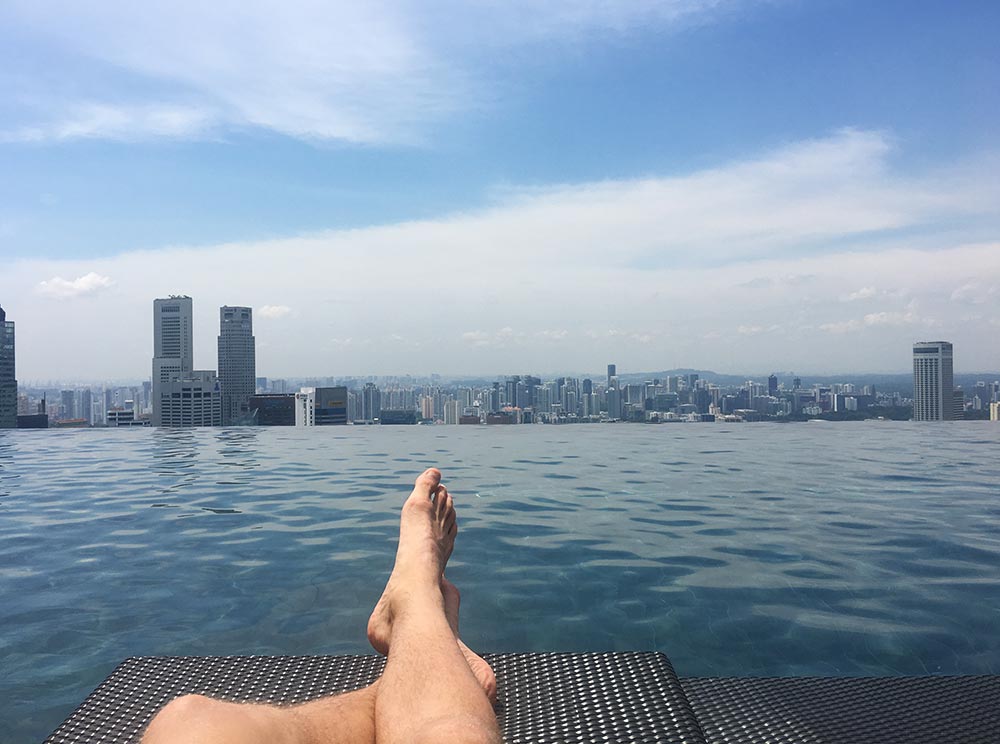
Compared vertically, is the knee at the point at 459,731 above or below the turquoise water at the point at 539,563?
above

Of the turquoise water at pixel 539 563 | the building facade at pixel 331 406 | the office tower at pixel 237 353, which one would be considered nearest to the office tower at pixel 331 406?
the building facade at pixel 331 406

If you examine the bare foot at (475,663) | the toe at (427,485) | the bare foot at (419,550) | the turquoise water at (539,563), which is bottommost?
the turquoise water at (539,563)

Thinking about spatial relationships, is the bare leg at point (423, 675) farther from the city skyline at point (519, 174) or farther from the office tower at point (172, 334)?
the office tower at point (172, 334)

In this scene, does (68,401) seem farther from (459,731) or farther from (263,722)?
(459,731)

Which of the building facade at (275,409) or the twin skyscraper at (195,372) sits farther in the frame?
the twin skyscraper at (195,372)

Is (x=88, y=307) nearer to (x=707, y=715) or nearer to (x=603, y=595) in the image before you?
(x=603, y=595)

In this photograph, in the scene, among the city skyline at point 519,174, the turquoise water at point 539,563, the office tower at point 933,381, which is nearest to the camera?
the turquoise water at point 539,563

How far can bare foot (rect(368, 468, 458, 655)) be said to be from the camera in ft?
4.54

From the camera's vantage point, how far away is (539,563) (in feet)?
11.2

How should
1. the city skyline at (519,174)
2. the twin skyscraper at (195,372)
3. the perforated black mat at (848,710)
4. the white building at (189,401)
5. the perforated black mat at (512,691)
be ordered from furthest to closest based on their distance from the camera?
the twin skyscraper at (195,372)
the white building at (189,401)
the city skyline at (519,174)
the perforated black mat at (848,710)
the perforated black mat at (512,691)

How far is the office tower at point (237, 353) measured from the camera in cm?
3803

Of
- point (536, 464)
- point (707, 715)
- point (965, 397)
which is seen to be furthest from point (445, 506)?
point (965, 397)

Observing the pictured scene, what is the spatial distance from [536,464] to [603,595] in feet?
14.3

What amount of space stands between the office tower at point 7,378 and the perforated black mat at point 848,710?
1743 cm
